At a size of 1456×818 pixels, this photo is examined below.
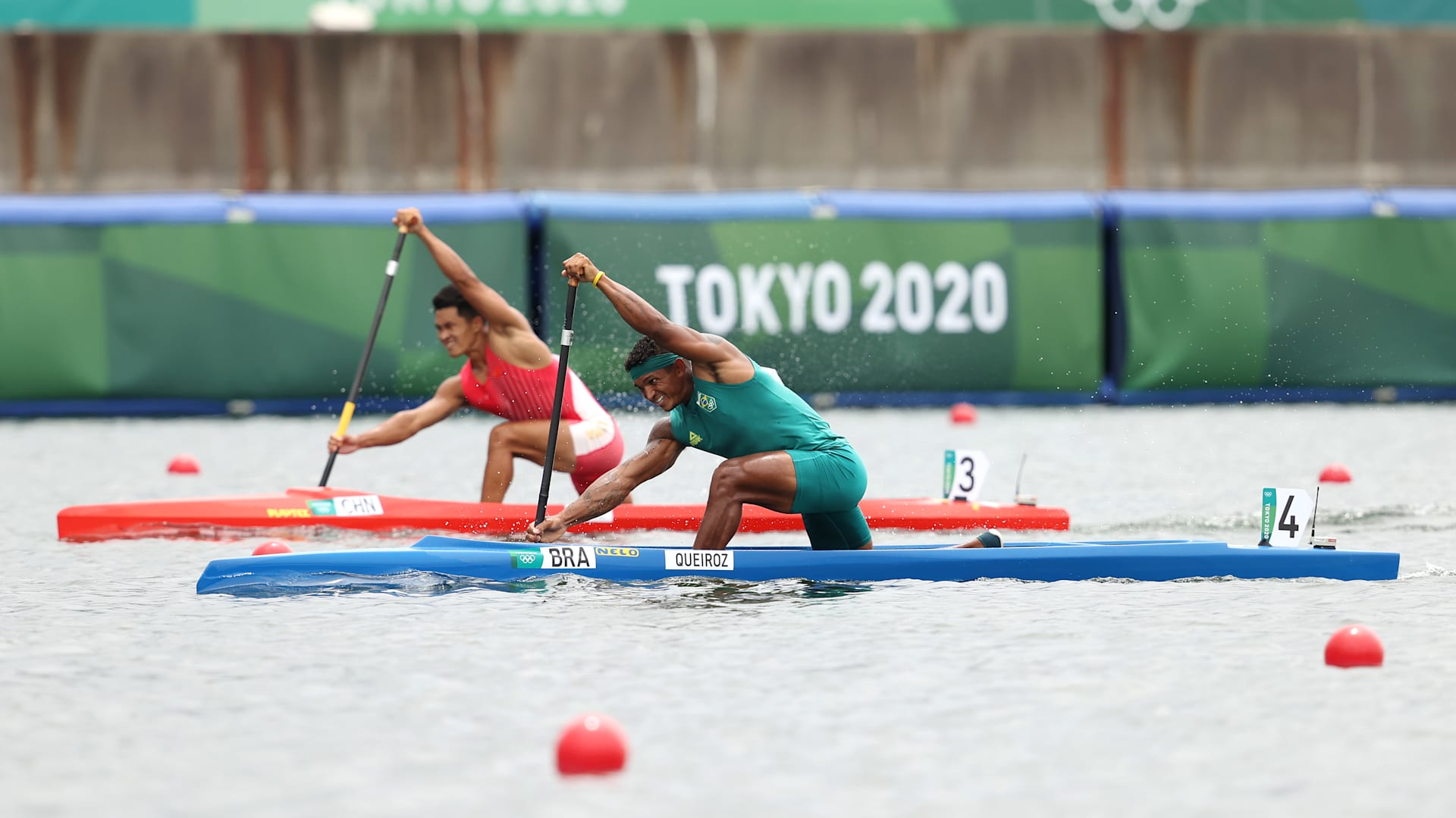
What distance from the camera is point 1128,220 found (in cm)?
1788

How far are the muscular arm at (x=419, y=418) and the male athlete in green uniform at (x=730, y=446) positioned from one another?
6.99ft

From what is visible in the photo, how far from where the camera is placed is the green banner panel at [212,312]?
A: 16844mm

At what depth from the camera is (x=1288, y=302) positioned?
1780 cm

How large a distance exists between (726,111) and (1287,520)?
11458 millimetres

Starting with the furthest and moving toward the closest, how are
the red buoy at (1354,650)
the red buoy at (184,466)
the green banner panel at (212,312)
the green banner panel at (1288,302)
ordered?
the green banner panel at (1288,302), the green banner panel at (212,312), the red buoy at (184,466), the red buoy at (1354,650)

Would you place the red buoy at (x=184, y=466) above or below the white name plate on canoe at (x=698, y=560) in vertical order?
above

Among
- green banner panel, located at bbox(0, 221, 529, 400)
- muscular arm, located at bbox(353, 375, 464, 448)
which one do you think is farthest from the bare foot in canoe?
green banner panel, located at bbox(0, 221, 529, 400)

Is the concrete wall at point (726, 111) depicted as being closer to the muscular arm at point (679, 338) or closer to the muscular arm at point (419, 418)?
the muscular arm at point (419, 418)

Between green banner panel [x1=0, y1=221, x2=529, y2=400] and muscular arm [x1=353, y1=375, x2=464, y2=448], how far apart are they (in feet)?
19.9

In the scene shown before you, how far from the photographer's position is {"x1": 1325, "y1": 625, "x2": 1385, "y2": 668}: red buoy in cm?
660

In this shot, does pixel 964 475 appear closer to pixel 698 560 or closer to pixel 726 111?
pixel 698 560

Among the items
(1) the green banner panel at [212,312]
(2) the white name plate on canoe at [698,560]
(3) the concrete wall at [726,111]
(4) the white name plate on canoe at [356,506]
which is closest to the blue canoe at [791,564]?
(2) the white name plate on canoe at [698,560]

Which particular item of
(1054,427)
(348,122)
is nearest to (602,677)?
(1054,427)

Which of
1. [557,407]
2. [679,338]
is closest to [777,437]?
[679,338]
